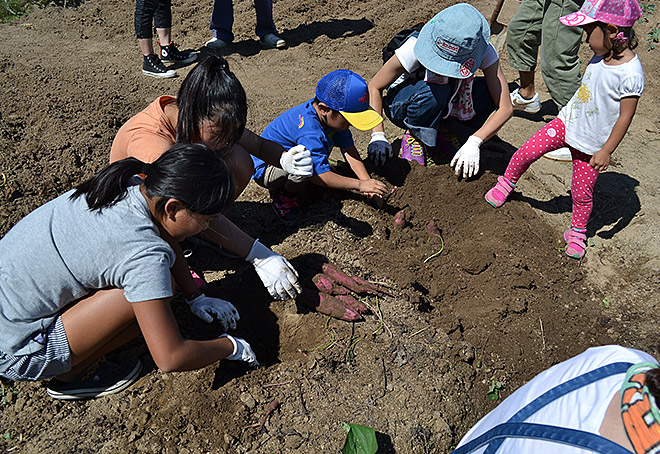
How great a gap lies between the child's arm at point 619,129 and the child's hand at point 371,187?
3.52 ft

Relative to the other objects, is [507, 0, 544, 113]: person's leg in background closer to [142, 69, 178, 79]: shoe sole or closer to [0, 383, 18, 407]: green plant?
[142, 69, 178, 79]: shoe sole

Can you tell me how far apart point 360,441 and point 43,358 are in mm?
1082

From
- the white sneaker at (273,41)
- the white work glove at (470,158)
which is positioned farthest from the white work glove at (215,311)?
the white sneaker at (273,41)

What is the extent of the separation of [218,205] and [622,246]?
238cm

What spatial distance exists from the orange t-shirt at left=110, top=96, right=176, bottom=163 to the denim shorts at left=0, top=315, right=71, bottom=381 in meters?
0.70

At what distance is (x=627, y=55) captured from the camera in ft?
7.76

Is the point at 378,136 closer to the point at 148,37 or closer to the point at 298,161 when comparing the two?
the point at 298,161

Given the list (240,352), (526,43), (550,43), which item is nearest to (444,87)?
(550,43)

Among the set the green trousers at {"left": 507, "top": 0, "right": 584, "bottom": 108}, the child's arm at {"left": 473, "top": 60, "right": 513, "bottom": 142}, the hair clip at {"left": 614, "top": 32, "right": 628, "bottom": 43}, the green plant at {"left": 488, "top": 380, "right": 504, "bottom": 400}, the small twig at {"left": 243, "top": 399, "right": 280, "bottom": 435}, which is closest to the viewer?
the small twig at {"left": 243, "top": 399, "right": 280, "bottom": 435}

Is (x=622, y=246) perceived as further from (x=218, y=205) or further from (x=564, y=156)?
(x=218, y=205)

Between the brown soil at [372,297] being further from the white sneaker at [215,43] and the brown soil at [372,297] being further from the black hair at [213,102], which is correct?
the white sneaker at [215,43]

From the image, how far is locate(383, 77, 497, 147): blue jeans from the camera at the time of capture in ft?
9.77

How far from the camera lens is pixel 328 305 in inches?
85.9

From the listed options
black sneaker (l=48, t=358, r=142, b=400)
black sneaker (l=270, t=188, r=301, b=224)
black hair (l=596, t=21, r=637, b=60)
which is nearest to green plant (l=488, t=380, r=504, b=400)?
black sneaker (l=270, t=188, r=301, b=224)
